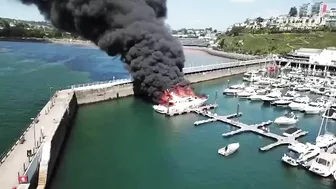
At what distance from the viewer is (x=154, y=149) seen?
108 ft

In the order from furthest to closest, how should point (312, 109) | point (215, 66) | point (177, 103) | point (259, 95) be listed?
point (215, 66), point (259, 95), point (312, 109), point (177, 103)

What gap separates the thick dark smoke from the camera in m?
49.2

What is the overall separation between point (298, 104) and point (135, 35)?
25.3m

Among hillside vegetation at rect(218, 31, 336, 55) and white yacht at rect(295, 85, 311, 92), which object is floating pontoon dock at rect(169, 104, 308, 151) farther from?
hillside vegetation at rect(218, 31, 336, 55)

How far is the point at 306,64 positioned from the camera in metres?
83.5

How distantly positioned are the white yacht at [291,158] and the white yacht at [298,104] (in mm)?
19477

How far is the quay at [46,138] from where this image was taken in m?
22.7

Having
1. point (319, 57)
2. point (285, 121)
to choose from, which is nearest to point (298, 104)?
point (285, 121)

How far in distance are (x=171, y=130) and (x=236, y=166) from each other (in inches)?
420

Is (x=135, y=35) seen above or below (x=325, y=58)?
above

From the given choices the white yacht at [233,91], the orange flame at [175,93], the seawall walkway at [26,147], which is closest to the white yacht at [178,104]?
the orange flame at [175,93]

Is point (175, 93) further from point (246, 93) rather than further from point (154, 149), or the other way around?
point (154, 149)

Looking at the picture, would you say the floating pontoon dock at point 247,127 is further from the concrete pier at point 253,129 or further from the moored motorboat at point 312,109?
the moored motorboat at point 312,109

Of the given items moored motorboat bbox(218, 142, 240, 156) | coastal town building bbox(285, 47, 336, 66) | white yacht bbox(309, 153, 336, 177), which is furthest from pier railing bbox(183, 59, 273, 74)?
white yacht bbox(309, 153, 336, 177)
